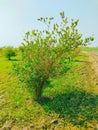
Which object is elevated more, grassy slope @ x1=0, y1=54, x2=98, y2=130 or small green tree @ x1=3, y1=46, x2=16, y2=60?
small green tree @ x1=3, y1=46, x2=16, y2=60

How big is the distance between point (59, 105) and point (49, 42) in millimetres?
2846

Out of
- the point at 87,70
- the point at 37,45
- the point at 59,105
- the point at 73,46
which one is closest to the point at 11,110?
the point at 59,105

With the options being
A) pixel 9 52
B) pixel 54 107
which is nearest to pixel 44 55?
pixel 54 107

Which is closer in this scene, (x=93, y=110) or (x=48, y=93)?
(x=93, y=110)

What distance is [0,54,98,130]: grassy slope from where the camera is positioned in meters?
11.5

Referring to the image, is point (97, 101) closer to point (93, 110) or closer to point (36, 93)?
point (93, 110)

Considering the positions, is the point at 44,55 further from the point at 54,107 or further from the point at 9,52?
the point at 9,52

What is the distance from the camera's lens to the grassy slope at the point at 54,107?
11.5m

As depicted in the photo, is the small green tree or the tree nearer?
the tree

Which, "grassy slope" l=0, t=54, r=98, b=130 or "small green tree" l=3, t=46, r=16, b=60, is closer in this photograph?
"grassy slope" l=0, t=54, r=98, b=130

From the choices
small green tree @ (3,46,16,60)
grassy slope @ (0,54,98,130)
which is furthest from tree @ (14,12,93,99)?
small green tree @ (3,46,16,60)

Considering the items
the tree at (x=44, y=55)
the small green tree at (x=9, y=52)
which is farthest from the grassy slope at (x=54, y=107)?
the small green tree at (x=9, y=52)

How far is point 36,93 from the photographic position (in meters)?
13.8

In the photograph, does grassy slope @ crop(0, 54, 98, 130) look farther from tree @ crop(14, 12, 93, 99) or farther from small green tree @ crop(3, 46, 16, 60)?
small green tree @ crop(3, 46, 16, 60)
